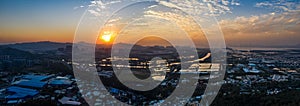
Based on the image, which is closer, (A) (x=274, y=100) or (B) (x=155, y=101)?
(A) (x=274, y=100)

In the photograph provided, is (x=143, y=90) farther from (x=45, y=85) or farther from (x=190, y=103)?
(x=45, y=85)

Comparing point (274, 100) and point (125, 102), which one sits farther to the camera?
point (125, 102)

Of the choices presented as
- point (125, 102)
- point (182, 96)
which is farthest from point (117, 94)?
point (182, 96)

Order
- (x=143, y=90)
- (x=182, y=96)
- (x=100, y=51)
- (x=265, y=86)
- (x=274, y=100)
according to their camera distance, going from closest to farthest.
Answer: (x=274, y=100) < (x=182, y=96) < (x=143, y=90) < (x=265, y=86) < (x=100, y=51)

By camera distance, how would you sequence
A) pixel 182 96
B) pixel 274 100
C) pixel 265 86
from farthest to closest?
pixel 265 86, pixel 182 96, pixel 274 100

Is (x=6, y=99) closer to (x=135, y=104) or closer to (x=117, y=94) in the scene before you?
(x=117, y=94)

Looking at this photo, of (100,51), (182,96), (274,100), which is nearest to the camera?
(274,100)

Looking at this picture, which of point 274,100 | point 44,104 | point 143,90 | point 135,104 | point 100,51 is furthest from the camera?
point 100,51

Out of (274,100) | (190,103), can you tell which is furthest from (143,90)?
(274,100)

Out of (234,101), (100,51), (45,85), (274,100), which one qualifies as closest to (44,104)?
(45,85)
